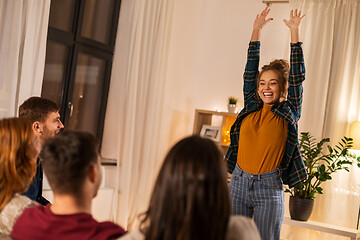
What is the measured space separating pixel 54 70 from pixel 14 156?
2918 millimetres

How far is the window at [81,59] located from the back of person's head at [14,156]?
2.77 metres

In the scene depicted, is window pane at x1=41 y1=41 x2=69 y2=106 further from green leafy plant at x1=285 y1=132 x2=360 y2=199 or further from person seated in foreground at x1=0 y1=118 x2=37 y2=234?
person seated in foreground at x1=0 y1=118 x2=37 y2=234

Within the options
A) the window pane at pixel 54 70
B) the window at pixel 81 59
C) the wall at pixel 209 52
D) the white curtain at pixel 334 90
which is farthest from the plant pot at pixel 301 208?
the window pane at pixel 54 70

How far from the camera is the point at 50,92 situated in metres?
4.20

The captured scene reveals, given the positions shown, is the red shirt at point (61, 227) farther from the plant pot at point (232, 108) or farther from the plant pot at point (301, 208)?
the plant pot at point (232, 108)

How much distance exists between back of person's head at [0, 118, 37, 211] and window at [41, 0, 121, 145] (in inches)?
109

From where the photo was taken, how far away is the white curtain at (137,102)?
455 centimetres

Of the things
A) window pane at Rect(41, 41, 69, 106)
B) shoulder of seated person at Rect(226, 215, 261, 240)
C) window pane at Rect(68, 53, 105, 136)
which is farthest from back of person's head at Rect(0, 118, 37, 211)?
window pane at Rect(68, 53, 105, 136)

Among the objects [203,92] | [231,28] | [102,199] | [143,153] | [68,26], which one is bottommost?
[102,199]

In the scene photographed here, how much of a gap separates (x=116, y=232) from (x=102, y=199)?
3.31 metres

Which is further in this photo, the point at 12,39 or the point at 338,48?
the point at 338,48

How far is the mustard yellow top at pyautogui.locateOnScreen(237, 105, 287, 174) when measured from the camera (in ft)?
7.07

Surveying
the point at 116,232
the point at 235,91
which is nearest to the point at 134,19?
the point at 235,91

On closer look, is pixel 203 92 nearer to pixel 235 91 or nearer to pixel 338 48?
pixel 235 91
